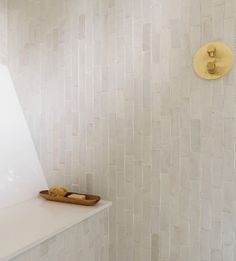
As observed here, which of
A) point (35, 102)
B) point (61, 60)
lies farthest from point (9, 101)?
point (61, 60)

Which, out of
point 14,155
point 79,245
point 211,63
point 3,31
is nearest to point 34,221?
point 79,245

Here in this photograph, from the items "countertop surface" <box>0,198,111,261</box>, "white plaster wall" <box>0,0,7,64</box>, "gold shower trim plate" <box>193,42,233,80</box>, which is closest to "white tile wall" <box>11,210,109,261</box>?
"countertop surface" <box>0,198,111,261</box>

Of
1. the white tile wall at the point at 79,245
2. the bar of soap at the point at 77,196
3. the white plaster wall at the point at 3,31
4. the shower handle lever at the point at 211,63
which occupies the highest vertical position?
the white plaster wall at the point at 3,31

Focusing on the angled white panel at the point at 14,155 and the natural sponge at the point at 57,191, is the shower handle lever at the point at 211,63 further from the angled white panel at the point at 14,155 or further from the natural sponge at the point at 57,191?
the angled white panel at the point at 14,155

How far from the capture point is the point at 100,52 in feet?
6.07

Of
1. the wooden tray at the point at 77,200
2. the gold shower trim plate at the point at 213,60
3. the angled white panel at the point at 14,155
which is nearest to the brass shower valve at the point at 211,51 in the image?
the gold shower trim plate at the point at 213,60

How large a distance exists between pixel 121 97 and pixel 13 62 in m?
0.84

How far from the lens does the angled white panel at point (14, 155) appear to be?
183 cm

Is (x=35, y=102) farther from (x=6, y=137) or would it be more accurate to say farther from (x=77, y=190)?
(x=77, y=190)

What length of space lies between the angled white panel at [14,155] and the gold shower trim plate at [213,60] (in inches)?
46.7

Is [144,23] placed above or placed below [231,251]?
above

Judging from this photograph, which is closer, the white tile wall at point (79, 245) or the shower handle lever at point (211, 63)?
the white tile wall at point (79, 245)

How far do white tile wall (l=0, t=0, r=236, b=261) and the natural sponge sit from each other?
0.38ft

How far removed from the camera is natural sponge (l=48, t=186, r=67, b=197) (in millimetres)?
1845
